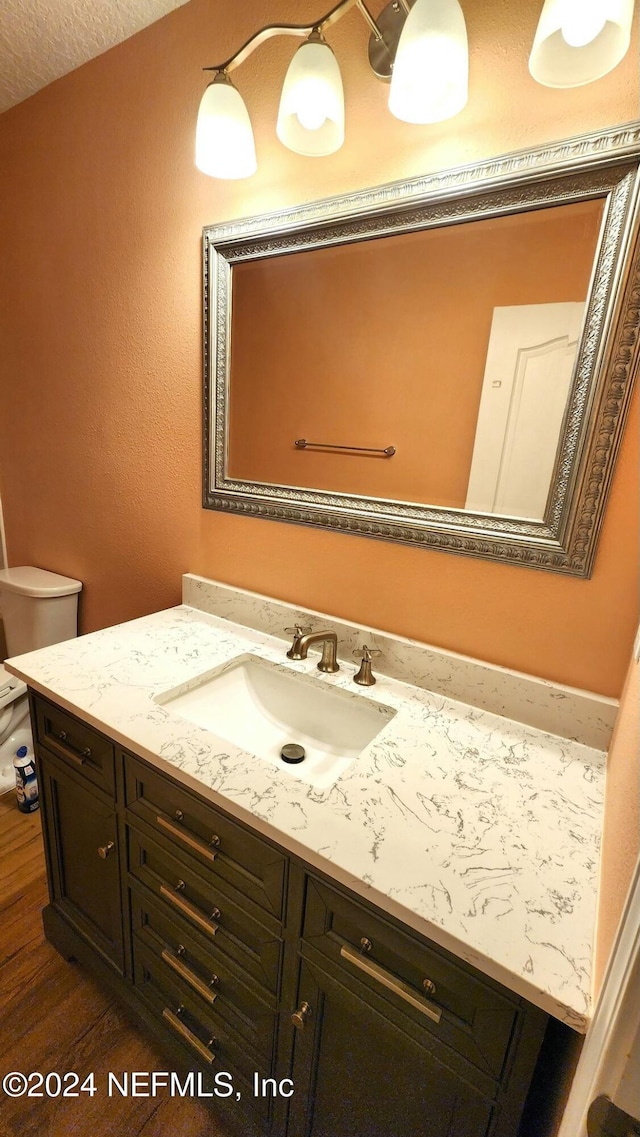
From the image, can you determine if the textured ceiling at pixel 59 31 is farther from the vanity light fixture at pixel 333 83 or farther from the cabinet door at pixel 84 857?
the cabinet door at pixel 84 857

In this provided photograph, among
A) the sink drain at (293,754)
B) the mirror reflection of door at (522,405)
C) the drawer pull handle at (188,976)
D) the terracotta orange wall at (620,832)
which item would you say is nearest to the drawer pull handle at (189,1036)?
the drawer pull handle at (188,976)

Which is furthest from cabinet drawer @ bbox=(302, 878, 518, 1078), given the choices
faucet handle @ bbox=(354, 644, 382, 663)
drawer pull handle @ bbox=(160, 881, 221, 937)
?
faucet handle @ bbox=(354, 644, 382, 663)

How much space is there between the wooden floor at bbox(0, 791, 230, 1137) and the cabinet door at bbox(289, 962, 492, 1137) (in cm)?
41

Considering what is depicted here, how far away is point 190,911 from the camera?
0.92m

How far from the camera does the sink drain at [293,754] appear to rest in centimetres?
104

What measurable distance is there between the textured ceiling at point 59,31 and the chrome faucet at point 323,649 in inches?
62.2

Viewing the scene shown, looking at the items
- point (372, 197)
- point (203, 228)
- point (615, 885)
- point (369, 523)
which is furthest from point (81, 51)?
point (615, 885)

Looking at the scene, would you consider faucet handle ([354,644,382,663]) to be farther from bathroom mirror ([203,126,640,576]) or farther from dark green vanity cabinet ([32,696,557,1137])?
dark green vanity cabinet ([32,696,557,1137])

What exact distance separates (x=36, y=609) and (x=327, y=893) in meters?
1.54

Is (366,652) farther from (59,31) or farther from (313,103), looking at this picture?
(59,31)

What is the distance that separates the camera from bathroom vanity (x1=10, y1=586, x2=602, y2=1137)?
604mm

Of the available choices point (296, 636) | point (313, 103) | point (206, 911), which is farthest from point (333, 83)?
point (206, 911)

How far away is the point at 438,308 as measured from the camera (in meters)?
0.98

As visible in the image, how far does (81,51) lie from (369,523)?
1.58 metres
